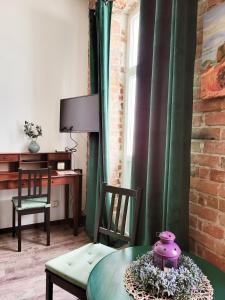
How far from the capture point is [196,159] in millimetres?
1588

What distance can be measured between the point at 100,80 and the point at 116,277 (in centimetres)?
209

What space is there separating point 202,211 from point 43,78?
2575 millimetres

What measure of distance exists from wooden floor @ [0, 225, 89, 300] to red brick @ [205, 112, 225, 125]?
1.67 metres

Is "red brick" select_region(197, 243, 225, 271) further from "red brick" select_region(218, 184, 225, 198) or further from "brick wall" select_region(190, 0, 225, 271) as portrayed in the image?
"red brick" select_region(218, 184, 225, 198)

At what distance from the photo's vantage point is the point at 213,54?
142 cm

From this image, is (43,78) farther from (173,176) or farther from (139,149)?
(173,176)

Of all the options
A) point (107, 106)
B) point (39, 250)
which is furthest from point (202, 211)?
point (39, 250)

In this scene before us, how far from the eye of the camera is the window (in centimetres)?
288

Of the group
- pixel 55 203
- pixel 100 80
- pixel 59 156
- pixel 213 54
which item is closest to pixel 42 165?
pixel 59 156

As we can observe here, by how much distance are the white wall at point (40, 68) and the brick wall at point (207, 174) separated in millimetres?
2115

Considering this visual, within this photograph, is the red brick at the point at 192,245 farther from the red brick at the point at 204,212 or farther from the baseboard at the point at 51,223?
the baseboard at the point at 51,223

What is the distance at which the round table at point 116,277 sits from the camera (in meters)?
0.98

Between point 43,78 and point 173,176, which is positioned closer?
point 173,176

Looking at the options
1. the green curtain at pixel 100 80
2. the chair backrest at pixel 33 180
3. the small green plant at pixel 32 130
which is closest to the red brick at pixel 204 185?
the green curtain at pixel 100 80
